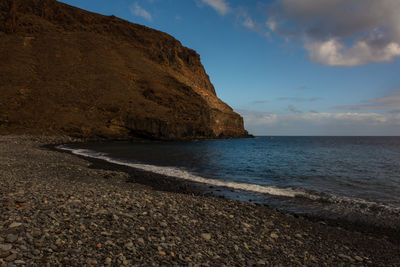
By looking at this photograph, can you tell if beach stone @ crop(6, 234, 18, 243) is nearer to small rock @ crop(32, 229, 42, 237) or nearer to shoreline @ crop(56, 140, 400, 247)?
small rock @ crop(32, 229, 42, 237)

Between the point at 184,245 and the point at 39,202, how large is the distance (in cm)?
491

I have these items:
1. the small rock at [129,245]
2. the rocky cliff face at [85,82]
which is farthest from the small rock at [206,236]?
the rocky cliff face at [85,82]

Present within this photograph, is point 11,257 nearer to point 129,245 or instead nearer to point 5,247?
point 5,247

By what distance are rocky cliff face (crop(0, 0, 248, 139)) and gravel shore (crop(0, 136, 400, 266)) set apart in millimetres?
54333

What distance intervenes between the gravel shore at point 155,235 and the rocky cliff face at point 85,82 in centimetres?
5433

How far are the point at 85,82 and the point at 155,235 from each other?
76.9 m

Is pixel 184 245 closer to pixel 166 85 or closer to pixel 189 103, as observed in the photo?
pixel 189 103

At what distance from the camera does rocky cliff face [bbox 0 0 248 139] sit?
58438 millimetres

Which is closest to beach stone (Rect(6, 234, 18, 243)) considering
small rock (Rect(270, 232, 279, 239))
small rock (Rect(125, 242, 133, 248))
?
small rock (Rect(125, 242, 133, 248))

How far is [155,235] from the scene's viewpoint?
241 inches

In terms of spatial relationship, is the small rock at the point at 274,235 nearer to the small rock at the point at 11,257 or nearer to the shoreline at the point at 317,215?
the shoreline at the point at 317,215

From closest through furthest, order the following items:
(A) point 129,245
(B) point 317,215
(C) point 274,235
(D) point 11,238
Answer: (D) point 11,238 < (A) point 129,245 < (C) point 274,235 < (B) point 317,215

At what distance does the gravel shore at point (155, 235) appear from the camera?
4.84 m

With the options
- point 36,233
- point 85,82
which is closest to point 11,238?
point 36,233
